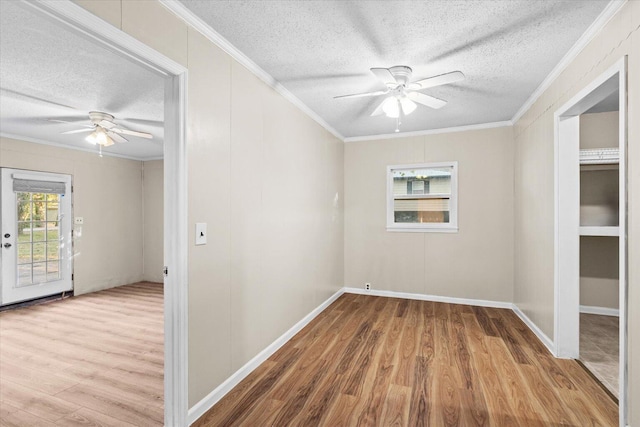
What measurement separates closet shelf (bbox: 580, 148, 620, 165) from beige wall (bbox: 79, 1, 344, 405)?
307cm

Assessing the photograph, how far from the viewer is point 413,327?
140 inches

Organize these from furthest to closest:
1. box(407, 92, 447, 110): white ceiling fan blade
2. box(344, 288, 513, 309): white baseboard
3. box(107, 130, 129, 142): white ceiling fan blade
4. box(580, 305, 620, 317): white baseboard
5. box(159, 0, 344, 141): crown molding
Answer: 1. box(344, 288, 513, 309): white baseboard
2. box(107, 130, 129, 142): white ceiling fan blade
3. box(580, 305, 620, 317): white baseboard
4. box(407, 92, 447, 110): white ceiling fan blade
5. box(159, 0, 344, 141): crown molding

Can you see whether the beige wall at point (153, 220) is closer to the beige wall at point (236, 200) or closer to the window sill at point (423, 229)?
the beige wall at point (236, 200)

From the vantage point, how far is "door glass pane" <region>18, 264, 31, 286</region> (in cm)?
469

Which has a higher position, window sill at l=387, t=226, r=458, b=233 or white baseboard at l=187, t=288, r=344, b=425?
window sill at l=387, t=226, r=458, b=233

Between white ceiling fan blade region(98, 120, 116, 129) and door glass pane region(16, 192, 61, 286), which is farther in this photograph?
door glass pane region(16, 192, 61, 286)

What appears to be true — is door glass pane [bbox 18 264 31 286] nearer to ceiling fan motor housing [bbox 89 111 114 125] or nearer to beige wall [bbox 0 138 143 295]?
beige wall [bbox 0 138 143 295]

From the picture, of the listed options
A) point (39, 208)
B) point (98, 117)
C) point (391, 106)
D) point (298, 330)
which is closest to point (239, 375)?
point (298, 330)

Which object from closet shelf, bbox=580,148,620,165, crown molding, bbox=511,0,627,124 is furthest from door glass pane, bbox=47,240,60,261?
closet shelf, bbox=580,148,620,165

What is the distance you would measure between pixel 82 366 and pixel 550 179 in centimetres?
458

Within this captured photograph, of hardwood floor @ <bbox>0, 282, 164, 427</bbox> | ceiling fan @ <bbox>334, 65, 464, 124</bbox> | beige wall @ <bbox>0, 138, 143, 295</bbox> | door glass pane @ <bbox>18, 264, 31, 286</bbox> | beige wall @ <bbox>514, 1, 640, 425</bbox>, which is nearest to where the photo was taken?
beige wall @ <bbox>514, 1, 640, 425</bbox>

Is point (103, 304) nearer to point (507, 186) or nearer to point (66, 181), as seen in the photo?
point (66, 181)

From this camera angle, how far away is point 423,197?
474cm

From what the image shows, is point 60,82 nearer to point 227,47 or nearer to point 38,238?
point 227,47
